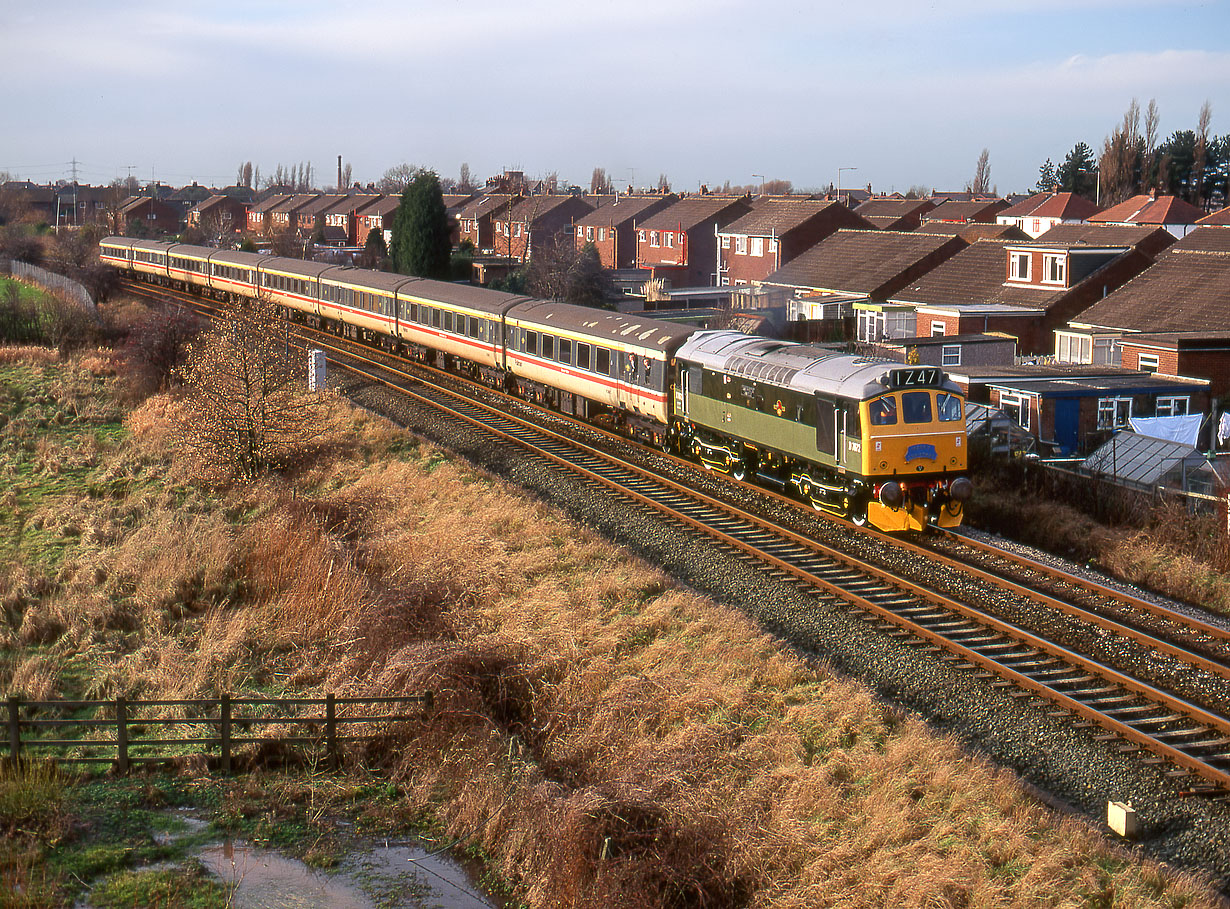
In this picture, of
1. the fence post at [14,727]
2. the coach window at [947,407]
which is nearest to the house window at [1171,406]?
the coach window at [947,407]

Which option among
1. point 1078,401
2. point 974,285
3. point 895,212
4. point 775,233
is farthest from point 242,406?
point 895,212

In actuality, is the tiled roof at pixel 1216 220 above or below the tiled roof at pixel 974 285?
above

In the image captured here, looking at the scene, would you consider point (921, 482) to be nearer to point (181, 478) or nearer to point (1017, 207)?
point (181, 478)

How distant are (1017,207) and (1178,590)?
2804 inches

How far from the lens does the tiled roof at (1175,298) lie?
3325 centimetres

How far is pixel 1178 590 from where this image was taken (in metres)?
16.6

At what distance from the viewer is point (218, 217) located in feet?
382

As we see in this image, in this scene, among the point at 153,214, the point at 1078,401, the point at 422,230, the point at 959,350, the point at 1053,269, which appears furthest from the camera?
the point at 153,214

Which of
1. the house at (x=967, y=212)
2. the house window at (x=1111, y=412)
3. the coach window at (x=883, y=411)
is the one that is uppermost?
the house at (x=967, y=212)

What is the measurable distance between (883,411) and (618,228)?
57.5m

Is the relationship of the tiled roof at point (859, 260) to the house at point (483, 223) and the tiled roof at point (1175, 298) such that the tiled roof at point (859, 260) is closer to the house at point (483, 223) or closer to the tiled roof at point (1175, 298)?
the tiled roof at point (1175, 298)

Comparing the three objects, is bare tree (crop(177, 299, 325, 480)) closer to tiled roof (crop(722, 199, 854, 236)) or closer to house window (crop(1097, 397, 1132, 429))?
house window (crop(1097, 397, 1132, 429))

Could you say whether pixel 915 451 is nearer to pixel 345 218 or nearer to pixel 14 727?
pixel 14 727

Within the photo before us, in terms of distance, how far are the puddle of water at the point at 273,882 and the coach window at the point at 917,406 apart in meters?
11.5
